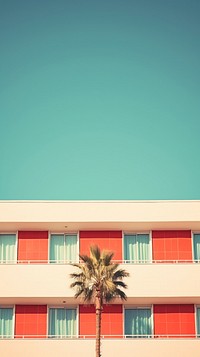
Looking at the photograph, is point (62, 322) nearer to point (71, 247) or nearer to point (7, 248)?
point (71, 247)

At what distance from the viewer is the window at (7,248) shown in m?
42.7

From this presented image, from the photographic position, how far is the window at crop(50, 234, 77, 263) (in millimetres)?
42812

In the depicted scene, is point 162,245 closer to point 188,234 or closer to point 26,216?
point 188,234

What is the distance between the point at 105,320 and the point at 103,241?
198 inches

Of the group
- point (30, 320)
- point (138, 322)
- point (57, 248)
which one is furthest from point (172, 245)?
point (30, 320)

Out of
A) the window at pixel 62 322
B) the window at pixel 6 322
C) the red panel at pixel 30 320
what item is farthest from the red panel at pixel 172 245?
the window at pixel 6 322

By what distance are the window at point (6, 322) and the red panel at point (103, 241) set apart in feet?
19.6

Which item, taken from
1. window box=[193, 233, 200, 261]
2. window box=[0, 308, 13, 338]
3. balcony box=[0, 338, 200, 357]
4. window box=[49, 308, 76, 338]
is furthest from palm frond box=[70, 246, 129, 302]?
window box=[193, 233, 200, 261]

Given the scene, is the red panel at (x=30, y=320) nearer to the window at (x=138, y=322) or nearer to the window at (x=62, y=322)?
the window at (x=62, y=322)

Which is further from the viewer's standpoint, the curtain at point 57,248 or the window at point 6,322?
the curtain at point 57,248

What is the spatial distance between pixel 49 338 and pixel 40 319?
2.40 m

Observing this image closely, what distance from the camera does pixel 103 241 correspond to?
141 ft

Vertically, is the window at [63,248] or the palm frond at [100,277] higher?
the window at [63,248]

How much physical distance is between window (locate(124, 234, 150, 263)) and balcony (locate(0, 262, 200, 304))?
81.4 inches
